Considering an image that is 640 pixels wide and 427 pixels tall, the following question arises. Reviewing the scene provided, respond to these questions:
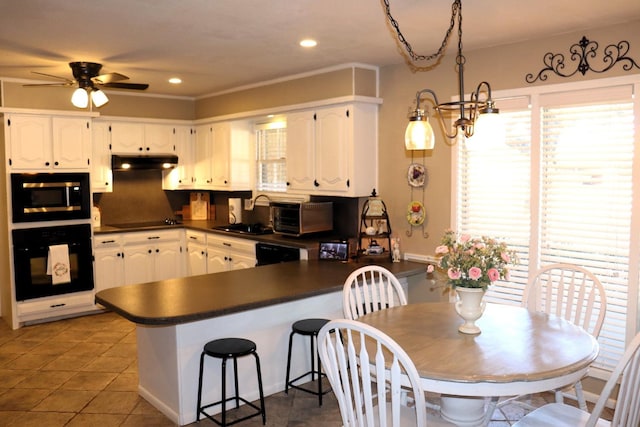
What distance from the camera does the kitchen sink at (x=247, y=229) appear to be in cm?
559

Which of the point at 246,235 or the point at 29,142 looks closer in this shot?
the point at 29,142

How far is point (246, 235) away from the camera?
5.34m

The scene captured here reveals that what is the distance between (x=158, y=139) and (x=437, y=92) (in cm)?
359

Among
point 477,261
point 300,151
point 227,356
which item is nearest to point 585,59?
point 477,261

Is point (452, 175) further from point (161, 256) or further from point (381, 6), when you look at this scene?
point (161, 256)

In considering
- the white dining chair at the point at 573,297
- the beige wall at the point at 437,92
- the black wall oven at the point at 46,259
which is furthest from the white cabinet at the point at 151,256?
the white dining chair at the point at 573,297

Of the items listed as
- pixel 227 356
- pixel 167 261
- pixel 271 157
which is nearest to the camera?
pixel 227 356

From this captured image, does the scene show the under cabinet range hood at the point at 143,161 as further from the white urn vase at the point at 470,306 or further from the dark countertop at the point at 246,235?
the white urn vase at the point at 470,306

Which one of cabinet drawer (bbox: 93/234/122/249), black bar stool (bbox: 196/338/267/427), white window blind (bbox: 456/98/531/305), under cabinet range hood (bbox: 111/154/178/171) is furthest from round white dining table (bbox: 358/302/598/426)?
under cabinet range hood (bbox: 111/154/178/171)

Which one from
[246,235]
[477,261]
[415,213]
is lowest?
[246,235]

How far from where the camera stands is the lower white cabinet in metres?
5.72

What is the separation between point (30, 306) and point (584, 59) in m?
5.23

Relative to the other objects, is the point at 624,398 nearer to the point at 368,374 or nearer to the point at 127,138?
the point at 368,374

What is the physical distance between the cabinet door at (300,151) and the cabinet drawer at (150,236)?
6.00 feet
